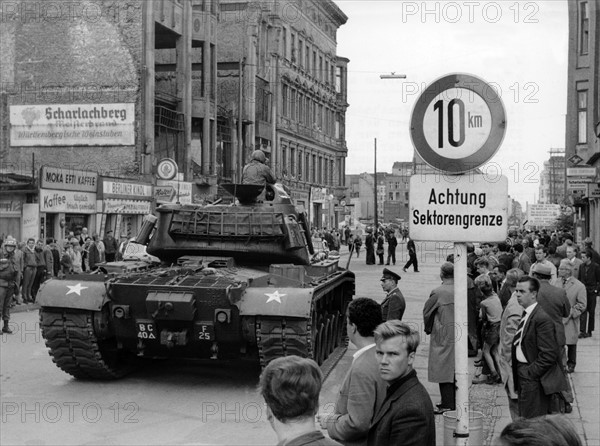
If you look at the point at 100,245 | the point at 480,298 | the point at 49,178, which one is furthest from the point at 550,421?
the point at 49,178

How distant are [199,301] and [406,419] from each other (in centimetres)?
598

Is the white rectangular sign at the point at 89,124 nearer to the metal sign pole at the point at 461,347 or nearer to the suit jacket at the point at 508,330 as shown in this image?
the suit jacket at the point at 508,330

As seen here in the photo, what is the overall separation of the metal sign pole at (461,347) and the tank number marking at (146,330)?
5752 mm

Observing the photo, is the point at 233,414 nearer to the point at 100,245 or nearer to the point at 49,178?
the point at 100,245

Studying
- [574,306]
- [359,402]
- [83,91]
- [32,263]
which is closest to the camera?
[359,402]

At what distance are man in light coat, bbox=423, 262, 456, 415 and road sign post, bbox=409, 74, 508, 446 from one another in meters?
3.67

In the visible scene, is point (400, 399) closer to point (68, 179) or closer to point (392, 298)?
point (392, 298)

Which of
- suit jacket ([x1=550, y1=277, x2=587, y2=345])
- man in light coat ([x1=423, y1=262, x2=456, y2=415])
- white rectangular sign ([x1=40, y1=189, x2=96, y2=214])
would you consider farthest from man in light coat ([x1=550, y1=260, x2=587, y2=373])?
white rectangular sign ([x1=40, y1=189, x2=96, y2=214])

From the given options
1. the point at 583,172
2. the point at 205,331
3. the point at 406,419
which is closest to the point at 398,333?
the point at 406,419

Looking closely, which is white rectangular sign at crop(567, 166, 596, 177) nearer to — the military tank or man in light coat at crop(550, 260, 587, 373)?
man in light coat at crop(550, 260, 587, 373)

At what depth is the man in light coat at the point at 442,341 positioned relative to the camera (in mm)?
8688

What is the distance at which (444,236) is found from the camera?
4957 mm

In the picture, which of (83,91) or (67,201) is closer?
(67,201)

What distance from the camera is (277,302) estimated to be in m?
9.79
